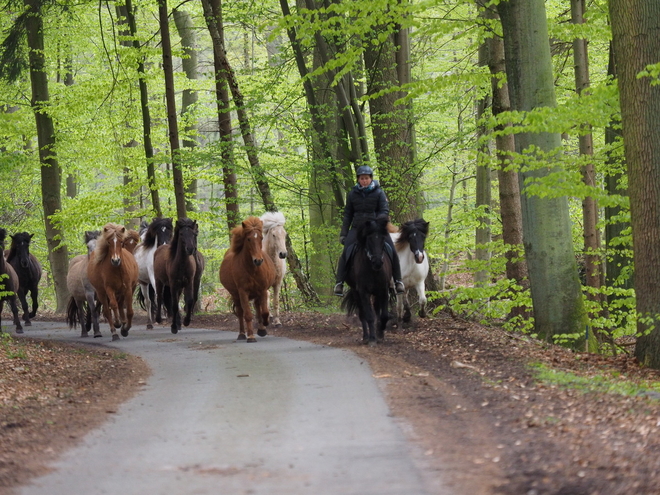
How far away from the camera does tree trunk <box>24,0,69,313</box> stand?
84.2ft

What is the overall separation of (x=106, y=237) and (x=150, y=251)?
3.86 meters

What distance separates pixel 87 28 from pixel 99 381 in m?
20.4

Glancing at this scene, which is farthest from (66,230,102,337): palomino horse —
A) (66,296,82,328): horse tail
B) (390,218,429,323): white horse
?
(390,218,429,323): white horse

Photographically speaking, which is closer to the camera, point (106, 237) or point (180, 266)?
point (106, 237)

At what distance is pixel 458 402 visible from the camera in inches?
310

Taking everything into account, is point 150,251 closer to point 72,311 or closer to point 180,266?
point 72,311

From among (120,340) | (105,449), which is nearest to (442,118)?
(120,340)

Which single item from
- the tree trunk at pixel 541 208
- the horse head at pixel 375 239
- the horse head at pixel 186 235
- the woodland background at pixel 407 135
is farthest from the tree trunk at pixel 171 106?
the tree trunk at pixel 541 208

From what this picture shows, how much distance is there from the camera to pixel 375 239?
1254cm

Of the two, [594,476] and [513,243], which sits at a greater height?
[513,243]

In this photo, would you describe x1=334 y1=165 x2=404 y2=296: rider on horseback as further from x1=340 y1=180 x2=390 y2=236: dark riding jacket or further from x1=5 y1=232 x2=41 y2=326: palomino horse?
x1=5 y1=232 x2=41 y2=326: palomino horse

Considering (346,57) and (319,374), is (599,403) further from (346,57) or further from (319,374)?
(346,57)

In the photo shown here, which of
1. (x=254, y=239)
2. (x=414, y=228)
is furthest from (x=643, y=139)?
Result: (x=254, y=239)

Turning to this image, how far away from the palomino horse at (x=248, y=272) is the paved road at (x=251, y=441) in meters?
3.86
